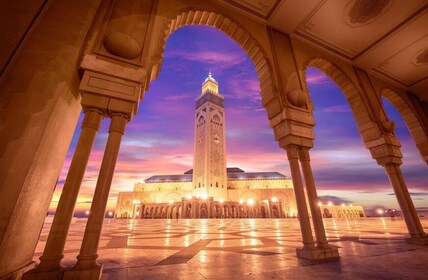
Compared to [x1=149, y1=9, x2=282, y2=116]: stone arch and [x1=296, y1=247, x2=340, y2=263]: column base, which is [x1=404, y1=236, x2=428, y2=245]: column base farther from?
[x1=149, y1=9, x2=282, y2=116]: stone arch

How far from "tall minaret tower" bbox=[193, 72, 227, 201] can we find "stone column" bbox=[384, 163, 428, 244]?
103 feet

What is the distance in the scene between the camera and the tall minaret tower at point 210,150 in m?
35.8

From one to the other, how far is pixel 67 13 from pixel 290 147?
4.12 metres

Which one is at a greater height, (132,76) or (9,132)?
(132,76)

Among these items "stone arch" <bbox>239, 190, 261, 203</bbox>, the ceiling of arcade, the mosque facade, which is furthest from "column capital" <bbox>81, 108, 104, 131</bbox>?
"stone arch" <bbox>239, 190, 261, 203</bbox>

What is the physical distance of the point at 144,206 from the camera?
110ft

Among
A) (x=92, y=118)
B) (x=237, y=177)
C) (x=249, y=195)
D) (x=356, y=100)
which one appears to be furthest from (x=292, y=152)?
(x=237, y=177)

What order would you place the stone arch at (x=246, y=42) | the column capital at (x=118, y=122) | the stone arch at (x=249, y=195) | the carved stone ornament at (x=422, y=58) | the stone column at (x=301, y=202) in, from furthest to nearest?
1. the stone arch at (x=249, y=195)
2. the carved stone ornament at (x=422, y=58)
3. the stone arch at (x=246, y=42)
4. the stone column at (x=301, y=202)
5. the column capital at (x=118, y=122)

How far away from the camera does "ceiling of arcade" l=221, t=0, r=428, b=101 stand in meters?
4.24

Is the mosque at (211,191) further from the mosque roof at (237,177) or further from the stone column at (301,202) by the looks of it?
the stone column at (301,202)

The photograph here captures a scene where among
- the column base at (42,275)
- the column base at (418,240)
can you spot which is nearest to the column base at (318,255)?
the column base at (418,240)

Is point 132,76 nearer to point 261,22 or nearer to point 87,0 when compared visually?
point 87,0

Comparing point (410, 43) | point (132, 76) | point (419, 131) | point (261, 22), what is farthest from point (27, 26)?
point (419, 131)

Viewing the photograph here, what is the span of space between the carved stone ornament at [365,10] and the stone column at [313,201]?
354cm
